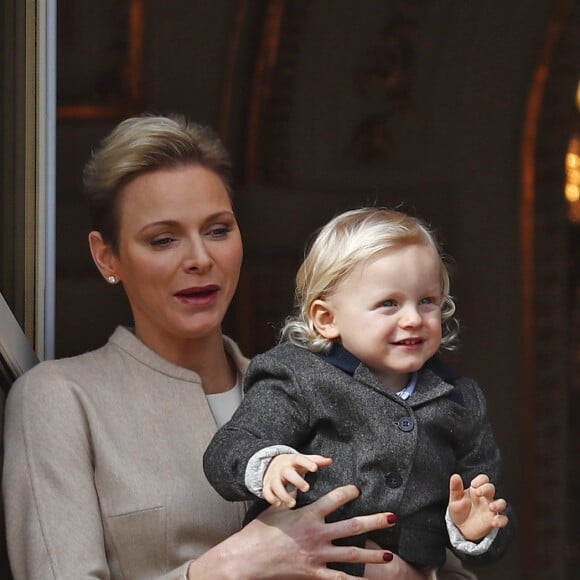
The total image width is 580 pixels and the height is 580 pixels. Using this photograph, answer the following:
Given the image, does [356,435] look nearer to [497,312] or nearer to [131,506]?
[131,506]

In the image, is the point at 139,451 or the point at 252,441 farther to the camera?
the point at 139,451

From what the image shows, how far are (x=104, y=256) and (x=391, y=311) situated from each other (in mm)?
645

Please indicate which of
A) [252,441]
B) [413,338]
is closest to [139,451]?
[252,441]

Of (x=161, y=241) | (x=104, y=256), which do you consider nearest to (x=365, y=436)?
(x=161, y=241)

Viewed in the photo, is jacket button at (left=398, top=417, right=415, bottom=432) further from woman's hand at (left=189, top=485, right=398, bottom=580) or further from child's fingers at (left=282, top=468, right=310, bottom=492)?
child's fingers at (left=282, top=468, right=310, bottom=492)

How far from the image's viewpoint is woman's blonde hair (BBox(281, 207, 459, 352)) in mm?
2705

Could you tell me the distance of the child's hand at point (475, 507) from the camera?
258 centimetres

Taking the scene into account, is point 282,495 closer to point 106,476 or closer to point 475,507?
point 475,507

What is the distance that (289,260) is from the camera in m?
A: 4.12

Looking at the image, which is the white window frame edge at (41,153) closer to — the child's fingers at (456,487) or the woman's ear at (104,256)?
the woman's ear at (104,256)

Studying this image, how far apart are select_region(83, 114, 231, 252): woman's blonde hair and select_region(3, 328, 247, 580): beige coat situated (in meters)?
0.30

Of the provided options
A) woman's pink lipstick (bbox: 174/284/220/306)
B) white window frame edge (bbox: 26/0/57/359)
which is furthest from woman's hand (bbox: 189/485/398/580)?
white window frame edge (bbox: 26/0/57/359)

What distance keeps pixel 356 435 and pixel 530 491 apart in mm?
1707

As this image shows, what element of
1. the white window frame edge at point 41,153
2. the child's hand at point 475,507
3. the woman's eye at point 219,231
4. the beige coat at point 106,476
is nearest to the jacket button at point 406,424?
the child's hand at point 475,507
